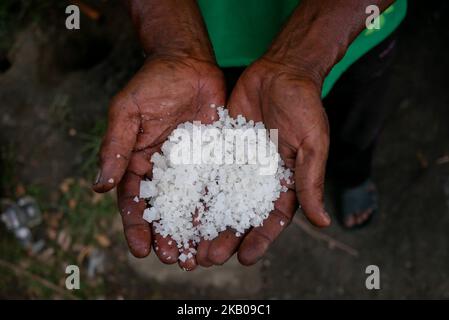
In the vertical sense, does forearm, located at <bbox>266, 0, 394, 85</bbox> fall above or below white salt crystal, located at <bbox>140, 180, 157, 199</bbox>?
above

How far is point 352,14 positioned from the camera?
4.70ft

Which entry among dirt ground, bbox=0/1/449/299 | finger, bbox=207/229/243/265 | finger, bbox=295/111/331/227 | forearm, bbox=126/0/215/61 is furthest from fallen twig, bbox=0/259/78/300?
finger, bbox=295/111/331/227

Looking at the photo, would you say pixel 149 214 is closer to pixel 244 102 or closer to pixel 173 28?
pixel 244 102

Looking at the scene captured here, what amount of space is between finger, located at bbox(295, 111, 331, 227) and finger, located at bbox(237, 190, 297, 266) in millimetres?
108

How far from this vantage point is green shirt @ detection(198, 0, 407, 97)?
153 cm

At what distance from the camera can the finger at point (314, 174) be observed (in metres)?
1.35

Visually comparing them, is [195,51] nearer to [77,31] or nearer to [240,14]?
[240,14]

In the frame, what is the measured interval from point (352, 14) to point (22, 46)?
173 cm

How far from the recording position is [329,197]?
236 centimetres

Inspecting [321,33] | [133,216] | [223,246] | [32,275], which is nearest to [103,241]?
[32,275]

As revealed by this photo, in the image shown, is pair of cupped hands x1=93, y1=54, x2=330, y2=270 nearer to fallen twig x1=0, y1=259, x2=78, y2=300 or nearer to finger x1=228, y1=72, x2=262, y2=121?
finger x1=228, y1=72, x2=262, y2=121

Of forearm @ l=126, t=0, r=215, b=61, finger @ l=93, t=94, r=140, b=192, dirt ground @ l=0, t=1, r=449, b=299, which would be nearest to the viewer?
finger @ l=93, t=94, r=140, b=192

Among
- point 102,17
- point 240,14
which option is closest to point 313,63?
point 240,14
